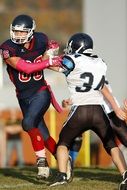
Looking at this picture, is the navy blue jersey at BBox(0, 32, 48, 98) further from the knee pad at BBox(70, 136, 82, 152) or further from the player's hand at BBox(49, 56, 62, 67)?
the knee pad at BBox(70, 136, 82, 152)

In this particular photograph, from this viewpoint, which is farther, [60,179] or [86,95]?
[60,179]

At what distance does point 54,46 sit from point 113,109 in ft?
3.63

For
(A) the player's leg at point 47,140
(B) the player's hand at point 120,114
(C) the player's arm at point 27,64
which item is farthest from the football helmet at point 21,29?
(B) the player's hand at point 120,114

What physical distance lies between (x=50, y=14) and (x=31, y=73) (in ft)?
57.3

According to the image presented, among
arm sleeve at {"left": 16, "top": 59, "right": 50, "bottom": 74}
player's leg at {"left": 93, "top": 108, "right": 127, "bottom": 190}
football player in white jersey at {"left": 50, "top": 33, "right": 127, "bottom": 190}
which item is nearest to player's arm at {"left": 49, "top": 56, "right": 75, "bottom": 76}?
football player in white jersey at {"left": 50, "top": 33, "right": 127, "bottom": 190}

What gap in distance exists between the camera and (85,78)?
6.70 metres

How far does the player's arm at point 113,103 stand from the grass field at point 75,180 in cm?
64

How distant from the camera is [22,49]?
731 centimetres

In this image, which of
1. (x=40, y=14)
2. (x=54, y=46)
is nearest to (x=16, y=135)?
(x=54, y=46)

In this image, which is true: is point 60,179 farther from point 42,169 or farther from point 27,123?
point 27,123

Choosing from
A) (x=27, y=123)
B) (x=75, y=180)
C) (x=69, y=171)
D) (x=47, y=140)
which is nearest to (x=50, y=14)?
(x=47, y=140)

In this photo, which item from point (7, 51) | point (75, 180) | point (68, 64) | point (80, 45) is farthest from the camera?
point (75, 180)

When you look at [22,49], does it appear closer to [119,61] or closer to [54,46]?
[54,46]

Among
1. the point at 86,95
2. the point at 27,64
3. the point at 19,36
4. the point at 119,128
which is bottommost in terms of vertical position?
the point at 119,128
